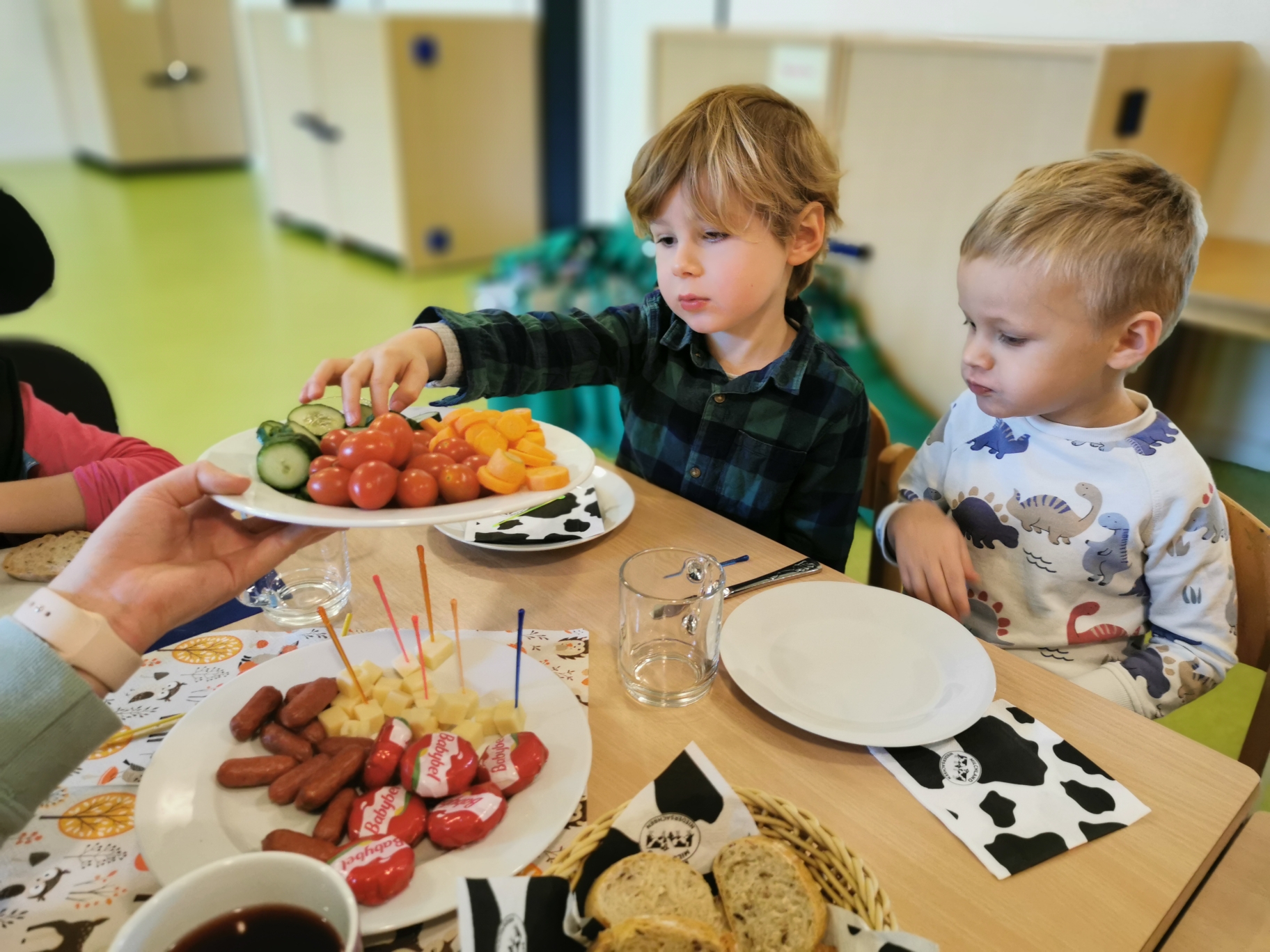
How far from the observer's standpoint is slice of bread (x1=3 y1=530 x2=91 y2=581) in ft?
3.17

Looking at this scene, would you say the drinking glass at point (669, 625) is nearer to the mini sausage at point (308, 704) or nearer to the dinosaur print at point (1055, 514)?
the mini sausage at point (308, 704)

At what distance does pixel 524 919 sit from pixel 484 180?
4.63 m

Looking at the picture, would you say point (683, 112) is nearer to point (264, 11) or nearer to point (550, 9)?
point (550, 9)

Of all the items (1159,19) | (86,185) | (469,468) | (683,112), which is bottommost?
(86,185)

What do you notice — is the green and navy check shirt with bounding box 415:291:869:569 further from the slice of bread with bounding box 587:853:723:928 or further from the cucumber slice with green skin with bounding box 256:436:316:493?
the slice of bread with bounding box 587:853:723:928

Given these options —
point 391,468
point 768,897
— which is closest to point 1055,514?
point 768,897

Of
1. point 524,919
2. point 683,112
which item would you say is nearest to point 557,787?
→ point 524,919

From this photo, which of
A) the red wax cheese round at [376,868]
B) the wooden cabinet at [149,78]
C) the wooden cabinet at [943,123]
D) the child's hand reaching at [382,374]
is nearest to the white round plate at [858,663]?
the red wax cheese round at [376,868]

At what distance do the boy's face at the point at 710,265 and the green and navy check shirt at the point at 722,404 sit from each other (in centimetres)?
12

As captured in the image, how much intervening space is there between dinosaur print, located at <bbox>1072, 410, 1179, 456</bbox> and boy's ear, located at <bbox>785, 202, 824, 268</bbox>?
0.43 meters

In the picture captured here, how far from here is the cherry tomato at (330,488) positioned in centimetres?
78

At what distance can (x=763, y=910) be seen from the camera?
605mm

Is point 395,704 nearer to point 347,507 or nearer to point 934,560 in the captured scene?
point 347,507

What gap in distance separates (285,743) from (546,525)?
0.43 m
